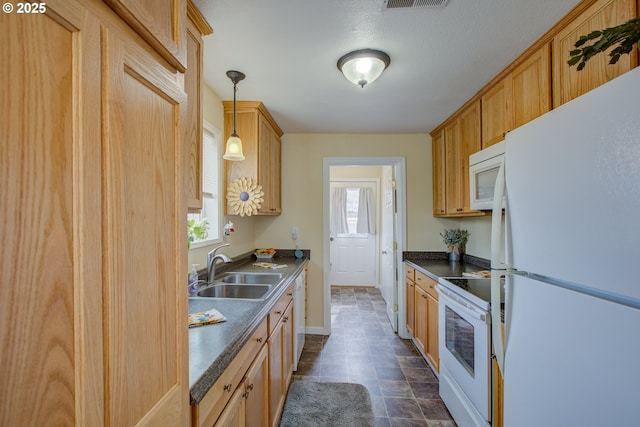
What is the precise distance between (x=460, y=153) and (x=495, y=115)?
58 centimetres

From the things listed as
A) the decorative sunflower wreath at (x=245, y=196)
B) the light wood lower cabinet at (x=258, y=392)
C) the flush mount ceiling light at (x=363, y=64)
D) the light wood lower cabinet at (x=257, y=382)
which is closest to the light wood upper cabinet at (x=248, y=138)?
the decorative sunflower wreath at (x=245, y=196)

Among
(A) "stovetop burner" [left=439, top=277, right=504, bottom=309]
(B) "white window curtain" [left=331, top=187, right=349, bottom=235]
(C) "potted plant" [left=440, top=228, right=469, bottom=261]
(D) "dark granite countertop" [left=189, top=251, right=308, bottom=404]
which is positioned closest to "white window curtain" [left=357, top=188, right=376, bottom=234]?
(B) "white window curtain" [left=331, top=187, right=349, bottom=235]

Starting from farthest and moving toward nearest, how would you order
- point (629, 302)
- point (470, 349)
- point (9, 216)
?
1. point (470, 349)
2. point (629, 302)
3. point (9, 216)

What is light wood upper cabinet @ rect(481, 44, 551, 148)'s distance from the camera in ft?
5.09

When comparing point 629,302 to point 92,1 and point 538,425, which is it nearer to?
point 538,425

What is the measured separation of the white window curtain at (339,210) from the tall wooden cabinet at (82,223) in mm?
5023

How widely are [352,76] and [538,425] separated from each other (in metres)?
1.93

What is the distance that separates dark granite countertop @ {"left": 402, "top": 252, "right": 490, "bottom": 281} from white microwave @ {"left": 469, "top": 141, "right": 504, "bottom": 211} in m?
0.70

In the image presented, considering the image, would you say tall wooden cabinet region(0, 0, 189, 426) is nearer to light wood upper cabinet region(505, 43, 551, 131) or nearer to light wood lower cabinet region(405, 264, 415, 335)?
light wood upper cabinet region(505, 43, 551, 131)

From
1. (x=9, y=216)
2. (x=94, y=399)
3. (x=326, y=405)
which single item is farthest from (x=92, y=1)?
(x=326, y=405)

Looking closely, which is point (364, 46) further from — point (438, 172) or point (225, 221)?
point (438, 172)

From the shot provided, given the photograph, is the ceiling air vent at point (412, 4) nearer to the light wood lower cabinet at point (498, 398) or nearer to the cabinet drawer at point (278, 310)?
the cabinet drawer at point (278, 310)

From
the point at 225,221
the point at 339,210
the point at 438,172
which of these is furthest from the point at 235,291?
the point at 339,210

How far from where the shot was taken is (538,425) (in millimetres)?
1005
